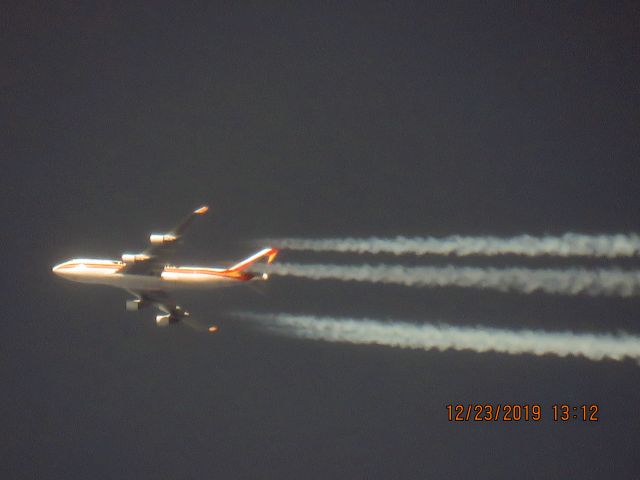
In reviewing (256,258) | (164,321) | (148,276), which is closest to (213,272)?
(256,258)

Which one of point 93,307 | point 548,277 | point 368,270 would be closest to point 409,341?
point 368,270

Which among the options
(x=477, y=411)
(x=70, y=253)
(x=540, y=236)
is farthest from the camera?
(x=70, y=253)

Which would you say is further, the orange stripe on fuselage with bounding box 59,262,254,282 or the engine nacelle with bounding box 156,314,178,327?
the engine nacelle with bounding box 156,314,178,327

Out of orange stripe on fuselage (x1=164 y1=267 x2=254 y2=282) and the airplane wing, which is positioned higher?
the airplane wing

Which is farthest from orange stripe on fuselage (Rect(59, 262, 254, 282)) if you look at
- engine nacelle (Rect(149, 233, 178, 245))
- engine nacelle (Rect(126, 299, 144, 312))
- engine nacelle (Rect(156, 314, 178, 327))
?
engine nacelle (Rect(156, 314, 178, 327))

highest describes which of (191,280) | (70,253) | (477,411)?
(70,253)

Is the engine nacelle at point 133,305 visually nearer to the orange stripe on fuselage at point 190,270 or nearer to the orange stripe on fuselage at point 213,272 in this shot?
the orange stripe on fuselage at point 190,270

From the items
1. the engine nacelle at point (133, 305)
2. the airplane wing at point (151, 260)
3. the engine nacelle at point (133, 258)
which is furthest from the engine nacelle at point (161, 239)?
the engine nacelle at point (133, 305)

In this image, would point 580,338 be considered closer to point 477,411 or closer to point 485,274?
point 485,274

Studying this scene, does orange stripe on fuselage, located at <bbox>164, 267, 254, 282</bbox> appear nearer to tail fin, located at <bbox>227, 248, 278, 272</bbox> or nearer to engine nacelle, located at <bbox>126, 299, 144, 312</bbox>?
tail fin, located at <bbox>227, 248, 278, 272</bbox>
